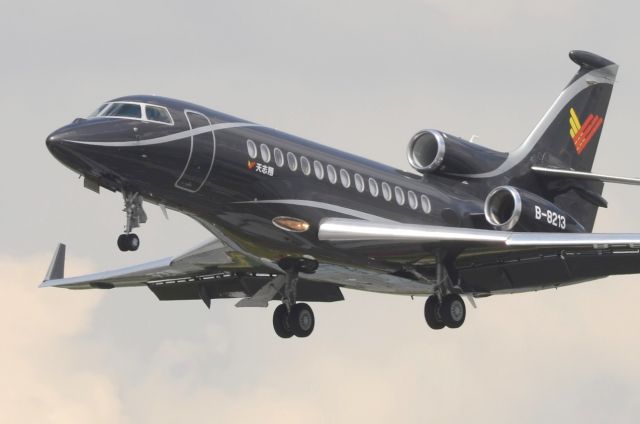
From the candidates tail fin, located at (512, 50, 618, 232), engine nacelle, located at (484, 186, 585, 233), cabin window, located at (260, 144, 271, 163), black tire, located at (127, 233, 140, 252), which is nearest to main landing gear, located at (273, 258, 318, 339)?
cabin window, located at (260, 144, 271, 163)

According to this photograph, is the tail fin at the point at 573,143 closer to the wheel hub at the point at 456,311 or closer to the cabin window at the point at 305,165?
the wheel hub at the point at 456,311

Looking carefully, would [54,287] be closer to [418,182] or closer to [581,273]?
[418,182]

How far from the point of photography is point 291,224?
32312 mm

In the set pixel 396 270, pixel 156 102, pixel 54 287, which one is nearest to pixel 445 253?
pixel 396 270

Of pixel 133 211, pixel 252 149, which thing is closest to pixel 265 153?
pixel 252 149

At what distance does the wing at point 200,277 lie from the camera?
36.0 meters

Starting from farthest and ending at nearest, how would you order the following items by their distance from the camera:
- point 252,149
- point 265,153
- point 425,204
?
point 425,204 → point 265,153 → point 252,149

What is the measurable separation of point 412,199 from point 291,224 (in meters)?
4.13

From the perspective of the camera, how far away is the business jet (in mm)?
30719

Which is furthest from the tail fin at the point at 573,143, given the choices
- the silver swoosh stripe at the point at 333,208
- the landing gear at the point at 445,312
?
the silver swoosh stripe at the point at 333,208

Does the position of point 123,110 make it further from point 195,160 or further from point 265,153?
point 265,153

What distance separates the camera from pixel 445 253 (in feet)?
113

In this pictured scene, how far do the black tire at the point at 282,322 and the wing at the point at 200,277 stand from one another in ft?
1.35

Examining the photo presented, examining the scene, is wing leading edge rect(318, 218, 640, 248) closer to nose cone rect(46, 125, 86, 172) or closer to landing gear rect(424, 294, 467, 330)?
landing gear rect(424, 294, 467, 330)
